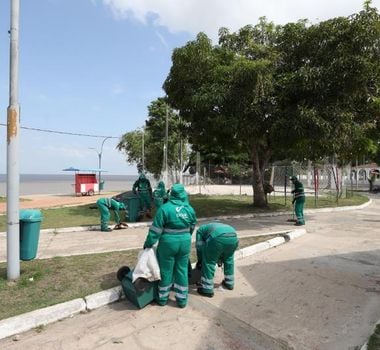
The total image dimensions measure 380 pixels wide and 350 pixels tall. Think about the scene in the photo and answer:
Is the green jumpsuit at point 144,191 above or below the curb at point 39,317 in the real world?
above

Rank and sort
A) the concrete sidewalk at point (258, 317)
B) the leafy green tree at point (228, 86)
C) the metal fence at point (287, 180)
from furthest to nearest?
1. the metal fence at point (287, 180)
2. the leafy green tree at point (228, 86)
3. the concrete sidewalk at point (258, 317)

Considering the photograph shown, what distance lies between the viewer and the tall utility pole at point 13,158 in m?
6.53

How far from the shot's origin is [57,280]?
6543mm

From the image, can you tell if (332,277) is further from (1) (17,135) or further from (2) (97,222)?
(2) (97,222)

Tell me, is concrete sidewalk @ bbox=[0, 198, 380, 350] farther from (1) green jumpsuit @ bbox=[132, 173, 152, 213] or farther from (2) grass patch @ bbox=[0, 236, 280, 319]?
(1) green jumpsuit @ bbox=[132, 173, 152, 213]

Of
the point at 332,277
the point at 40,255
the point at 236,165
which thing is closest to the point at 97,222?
the point at 40,255

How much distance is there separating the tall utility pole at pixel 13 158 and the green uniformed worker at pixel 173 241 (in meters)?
2.25

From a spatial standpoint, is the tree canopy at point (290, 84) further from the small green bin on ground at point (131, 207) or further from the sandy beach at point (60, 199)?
the sandy beach at point (60, 199)

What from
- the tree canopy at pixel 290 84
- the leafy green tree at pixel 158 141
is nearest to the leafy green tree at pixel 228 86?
the tree canopy at pixel 290 84

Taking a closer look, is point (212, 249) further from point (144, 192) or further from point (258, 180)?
point (258, 180)

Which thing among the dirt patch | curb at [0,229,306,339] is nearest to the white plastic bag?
curb at [0,229,306,339]

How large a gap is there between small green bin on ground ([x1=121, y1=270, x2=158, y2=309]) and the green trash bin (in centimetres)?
222

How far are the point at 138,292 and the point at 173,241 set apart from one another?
770 mm

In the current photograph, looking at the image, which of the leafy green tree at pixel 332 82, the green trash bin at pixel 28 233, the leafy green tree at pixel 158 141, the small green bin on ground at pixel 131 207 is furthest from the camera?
the leafy green tree at pixel 158 141
